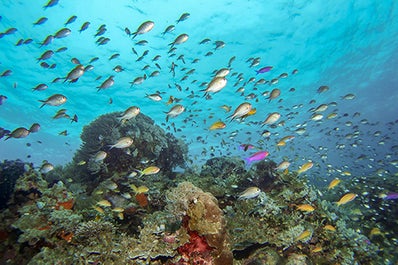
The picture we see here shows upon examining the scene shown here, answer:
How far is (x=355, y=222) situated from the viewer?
1041 cm

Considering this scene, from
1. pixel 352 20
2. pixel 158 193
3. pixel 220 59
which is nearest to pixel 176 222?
pixel 158 193

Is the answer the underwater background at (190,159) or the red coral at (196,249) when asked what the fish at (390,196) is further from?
the red coral at (196,249)

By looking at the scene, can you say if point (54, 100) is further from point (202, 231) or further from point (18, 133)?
point (202, 231)

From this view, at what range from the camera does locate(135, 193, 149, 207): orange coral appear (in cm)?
694

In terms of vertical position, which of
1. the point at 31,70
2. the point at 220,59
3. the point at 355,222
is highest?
the point at 31,70

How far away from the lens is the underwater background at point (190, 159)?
15.5 feet

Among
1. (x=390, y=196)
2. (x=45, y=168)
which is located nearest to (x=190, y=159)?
(x=45, y=168)

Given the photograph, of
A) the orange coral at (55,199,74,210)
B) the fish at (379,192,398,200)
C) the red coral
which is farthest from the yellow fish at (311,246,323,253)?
the fish at (379,192,398,200)

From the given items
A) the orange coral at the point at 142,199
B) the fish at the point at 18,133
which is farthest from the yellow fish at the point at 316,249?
the fish at the point at 18,133

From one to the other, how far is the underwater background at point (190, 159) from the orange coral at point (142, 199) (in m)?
0.05

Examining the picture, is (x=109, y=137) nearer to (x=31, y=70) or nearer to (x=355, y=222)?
(x=355, y=222)

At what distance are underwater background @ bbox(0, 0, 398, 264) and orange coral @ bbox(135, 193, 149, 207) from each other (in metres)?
0.05

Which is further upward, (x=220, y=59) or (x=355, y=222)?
(x=220, y=59)

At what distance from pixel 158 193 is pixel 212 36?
61.4 ft
